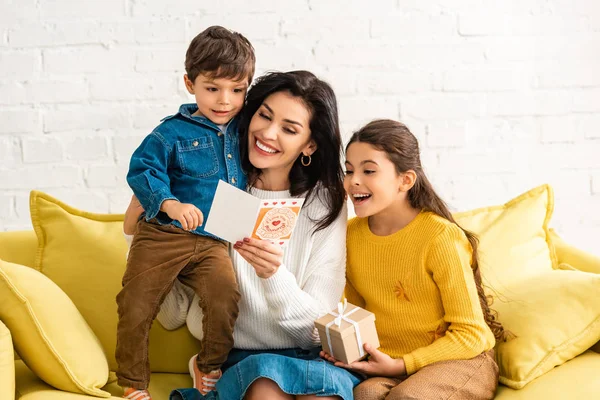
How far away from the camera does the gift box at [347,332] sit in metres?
1.91

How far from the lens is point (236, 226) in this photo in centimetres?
191

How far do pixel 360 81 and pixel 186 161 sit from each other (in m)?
1.17

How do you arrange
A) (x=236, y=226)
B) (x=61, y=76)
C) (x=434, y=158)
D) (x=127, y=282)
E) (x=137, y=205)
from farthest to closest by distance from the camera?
1. (x=434, y=158)
2. (x=61, y=76)
3. (x=137, y=205)
4. (x=127, y=282)
5. (x=236, y=226)

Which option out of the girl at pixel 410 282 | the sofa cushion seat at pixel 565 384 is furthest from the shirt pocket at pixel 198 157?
the sofa cushion seat at pixel 565 384

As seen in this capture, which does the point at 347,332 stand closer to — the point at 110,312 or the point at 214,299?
the point at 214,299

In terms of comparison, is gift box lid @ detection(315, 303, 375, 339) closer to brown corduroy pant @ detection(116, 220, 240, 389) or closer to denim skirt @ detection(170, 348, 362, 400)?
denim skirt @ detection(170, 348, 362, 400)

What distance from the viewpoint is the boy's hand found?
77.3 inches

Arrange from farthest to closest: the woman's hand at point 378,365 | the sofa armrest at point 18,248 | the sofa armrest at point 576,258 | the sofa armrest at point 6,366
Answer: the sofa armrest at point 576,258 → the sofa armrest at point 18,248 → the woman's hand at point 378,365 → the sofa armrest at point 6,366

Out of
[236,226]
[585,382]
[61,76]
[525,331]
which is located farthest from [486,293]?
[61,76]

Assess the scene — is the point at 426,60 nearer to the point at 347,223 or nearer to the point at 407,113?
the point at 407,113

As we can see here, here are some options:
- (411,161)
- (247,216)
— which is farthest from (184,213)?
(411,161)

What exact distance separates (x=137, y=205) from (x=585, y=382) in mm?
1366

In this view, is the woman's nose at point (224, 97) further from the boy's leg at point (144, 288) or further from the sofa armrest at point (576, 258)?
the sofa armrest at point (576, 258)

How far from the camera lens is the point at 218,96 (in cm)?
214
